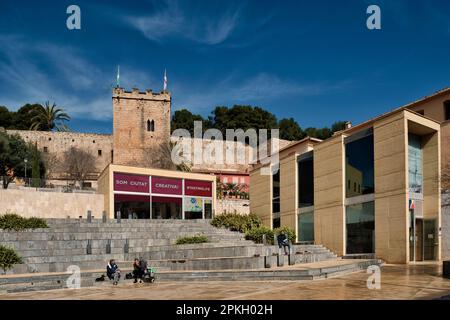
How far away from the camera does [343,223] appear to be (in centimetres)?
2608

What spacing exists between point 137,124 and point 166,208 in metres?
37.6

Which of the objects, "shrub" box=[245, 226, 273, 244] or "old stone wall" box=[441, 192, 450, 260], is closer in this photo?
"old stone wall" box=[441, 192, 450, 260]

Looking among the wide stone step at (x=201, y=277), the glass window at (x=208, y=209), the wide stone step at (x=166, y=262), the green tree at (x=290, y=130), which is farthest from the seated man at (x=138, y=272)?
the green tree at (x=290, y=130)

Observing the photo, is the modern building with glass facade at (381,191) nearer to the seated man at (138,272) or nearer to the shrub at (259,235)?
the shrub at (259,235)

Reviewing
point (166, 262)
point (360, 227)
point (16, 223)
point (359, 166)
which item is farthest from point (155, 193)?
point (360, 227)

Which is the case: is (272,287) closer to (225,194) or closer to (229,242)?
(229,242)

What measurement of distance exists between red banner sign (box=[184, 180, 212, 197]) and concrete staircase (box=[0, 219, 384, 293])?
871 centimetres

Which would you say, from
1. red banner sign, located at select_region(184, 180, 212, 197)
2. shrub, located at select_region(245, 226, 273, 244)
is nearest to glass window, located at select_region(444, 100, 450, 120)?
shrub, located at select_region(245, 226, 273, 244)

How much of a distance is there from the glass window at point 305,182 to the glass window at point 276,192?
341cm

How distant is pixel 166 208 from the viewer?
3925 centimetres

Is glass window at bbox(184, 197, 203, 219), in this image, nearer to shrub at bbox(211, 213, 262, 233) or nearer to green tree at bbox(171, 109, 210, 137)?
shrub at bbox(211, 213, 262, 233)

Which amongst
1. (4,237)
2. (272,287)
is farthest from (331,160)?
(4,237)

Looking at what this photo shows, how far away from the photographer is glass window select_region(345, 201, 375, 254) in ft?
79.1
